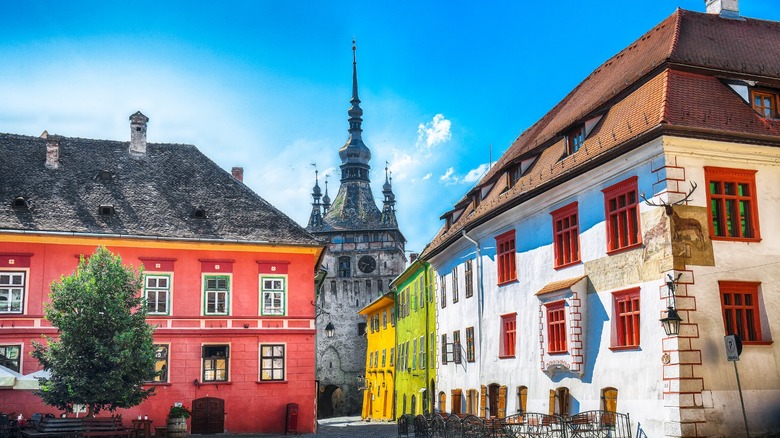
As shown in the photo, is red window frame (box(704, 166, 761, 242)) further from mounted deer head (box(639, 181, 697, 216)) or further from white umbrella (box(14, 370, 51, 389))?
white umbrella (box(14, 370, 51, 389))

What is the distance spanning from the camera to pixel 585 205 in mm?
21438

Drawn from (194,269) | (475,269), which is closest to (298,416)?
(194,269)

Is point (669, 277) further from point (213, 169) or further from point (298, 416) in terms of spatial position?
point (213, 169)

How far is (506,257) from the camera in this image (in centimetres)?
2648

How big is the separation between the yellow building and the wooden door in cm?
2062

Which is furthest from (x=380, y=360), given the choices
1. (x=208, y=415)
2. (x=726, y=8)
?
(x=726, y=8)

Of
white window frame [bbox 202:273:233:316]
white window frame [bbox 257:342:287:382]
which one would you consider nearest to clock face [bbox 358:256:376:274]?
white window frame [bbox 257:342:287:382]

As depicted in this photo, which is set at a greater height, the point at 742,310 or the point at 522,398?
the point at 742,310

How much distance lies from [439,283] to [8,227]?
16.7m

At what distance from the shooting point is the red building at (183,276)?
3011 cm

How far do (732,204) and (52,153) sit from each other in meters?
26.3

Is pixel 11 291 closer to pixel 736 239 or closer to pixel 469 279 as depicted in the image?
pixel 469 279

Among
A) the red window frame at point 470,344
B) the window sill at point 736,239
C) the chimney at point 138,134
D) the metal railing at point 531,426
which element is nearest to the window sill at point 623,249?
the window sill at point 736,239

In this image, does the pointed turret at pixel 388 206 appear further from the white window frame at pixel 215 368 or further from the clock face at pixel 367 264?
the white window frame at pixel 215 368
